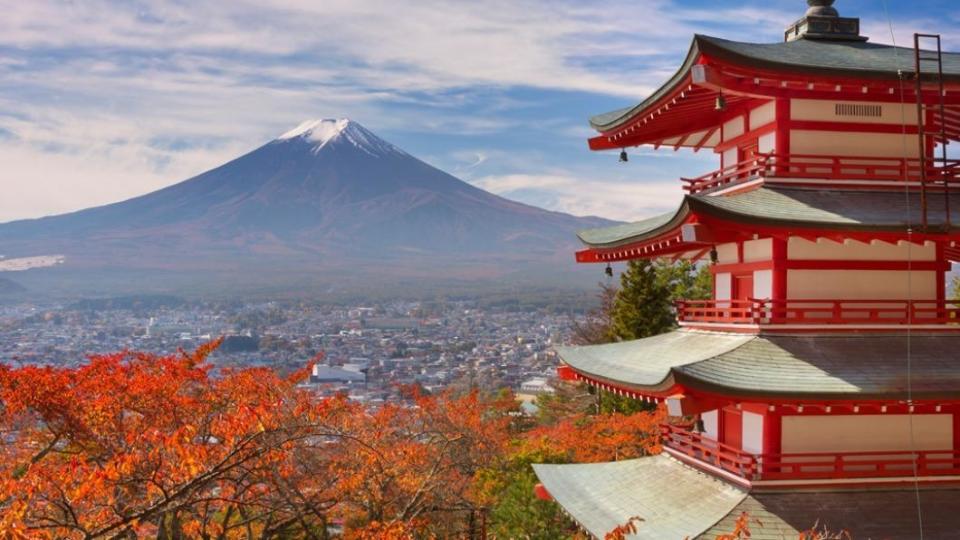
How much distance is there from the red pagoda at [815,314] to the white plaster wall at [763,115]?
1.5 inches

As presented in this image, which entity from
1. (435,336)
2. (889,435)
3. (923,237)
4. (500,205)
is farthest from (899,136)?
(500,205)

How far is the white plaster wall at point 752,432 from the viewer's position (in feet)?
38.6

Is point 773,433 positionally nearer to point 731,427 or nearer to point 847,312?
point 731,427

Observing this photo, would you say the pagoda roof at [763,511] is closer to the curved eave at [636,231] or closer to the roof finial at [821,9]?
the curved eave at [636,231]

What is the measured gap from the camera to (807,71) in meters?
11.6

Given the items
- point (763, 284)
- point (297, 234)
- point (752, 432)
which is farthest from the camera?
point (297, 234)

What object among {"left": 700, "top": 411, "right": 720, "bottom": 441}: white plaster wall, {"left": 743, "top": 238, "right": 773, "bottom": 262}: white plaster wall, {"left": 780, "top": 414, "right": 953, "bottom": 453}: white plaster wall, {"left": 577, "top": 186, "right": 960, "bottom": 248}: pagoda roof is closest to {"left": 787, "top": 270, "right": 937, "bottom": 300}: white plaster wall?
{"left": 743, "top": 238, "right": 773, "bottom": 262}: white plaster wall

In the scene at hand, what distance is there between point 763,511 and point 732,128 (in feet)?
19.7

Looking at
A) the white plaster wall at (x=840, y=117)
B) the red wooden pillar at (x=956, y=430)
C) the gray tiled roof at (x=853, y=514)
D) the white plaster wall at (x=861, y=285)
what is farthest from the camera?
the white plaster wall at (x=840, y=117)

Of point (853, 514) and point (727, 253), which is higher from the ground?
point (727, 253)

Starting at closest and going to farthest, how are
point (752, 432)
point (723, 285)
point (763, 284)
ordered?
point (752, 432) → point (763, 284) → point (723, 285)

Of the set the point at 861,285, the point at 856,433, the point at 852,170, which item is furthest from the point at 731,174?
→ the point at 856,433

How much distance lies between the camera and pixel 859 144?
41.1ft

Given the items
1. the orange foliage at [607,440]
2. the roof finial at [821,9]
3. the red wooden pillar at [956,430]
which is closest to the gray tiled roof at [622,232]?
the roof finial at [821,9]
